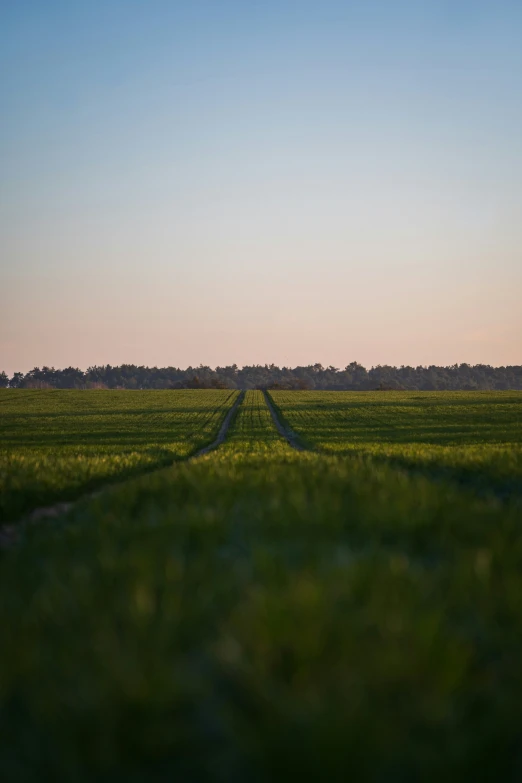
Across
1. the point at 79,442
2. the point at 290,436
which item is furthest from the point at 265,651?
the point at 290,436

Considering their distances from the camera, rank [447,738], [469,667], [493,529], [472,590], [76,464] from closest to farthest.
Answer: [447,738], [469,667], [472,590], [493,529], [76,464]

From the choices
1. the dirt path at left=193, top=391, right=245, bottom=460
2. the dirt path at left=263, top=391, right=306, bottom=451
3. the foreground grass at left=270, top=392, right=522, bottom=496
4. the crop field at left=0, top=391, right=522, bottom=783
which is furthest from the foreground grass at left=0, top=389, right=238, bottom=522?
the foreground grass at left=270, top=392, right=522, bottom=496

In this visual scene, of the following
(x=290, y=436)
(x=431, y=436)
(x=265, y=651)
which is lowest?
(x=290, y=436)

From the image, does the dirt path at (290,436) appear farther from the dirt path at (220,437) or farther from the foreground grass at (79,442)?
the foreground grass at (79,442)

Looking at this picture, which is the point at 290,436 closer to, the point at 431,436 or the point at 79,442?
the point at 431,436

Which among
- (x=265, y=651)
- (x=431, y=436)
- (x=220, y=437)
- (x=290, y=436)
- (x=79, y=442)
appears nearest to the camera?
(x=265, y=651)

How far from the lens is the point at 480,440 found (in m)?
31.7

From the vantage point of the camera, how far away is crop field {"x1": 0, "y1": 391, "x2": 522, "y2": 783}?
282cm

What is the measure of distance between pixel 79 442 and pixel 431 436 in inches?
794

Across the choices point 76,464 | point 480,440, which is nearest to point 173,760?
point 76,464

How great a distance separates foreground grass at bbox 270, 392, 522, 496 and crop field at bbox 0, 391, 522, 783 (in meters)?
7.92

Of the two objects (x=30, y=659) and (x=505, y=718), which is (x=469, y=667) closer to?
(x=505, y=718)

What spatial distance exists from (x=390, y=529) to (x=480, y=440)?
88.0ft

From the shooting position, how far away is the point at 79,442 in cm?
3447
